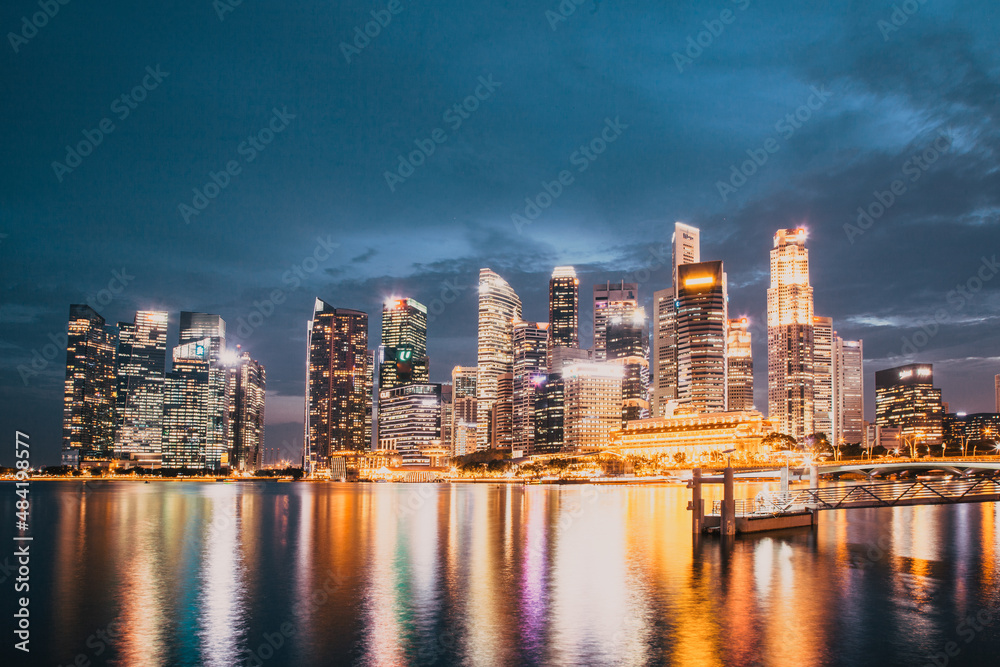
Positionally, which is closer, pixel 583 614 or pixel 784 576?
pixel 583 614

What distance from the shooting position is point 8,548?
204 ft

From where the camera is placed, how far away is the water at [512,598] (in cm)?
2931

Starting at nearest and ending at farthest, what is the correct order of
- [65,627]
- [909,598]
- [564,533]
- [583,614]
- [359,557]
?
1. [65,627]
2. [583,614]
3. [909,598]
4. [359,557]
5. [564,533]

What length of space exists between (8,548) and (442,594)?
42.0 metres

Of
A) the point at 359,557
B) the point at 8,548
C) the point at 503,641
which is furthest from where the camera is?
the point at 8,548

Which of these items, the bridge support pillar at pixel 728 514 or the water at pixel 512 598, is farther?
the bridge support pillar at pixel 728 514

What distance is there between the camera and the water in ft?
96.2

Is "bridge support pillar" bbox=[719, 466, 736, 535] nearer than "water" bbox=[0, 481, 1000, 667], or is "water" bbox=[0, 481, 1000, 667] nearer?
"water" bbox=[0, 481, 1000, 667]

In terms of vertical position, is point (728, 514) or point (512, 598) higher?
point (728, 514)

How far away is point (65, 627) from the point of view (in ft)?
109

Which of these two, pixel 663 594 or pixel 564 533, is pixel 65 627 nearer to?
pixel 663 594

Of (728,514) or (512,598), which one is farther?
(728,514)

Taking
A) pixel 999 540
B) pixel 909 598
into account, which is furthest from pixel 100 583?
pixel 999 540

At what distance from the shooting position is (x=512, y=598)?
39.6 meters
